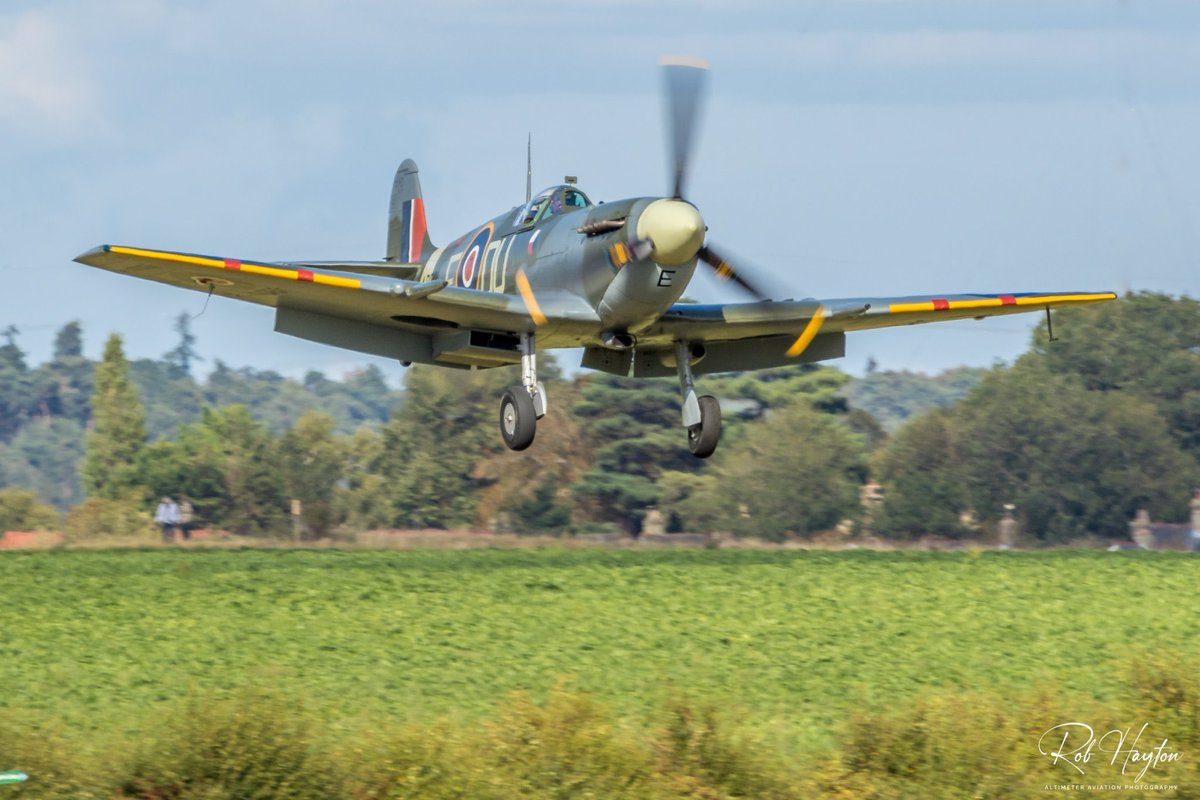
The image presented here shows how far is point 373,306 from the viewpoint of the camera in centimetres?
1986

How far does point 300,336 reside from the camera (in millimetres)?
20531

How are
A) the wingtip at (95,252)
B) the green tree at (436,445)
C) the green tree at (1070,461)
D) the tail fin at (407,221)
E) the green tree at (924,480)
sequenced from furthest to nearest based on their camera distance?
the green tree at (436,445) < the green tree at (924,480) < the green tree at (1070,461) < the tail fin at (407,221) < the wingtip at (95,252)

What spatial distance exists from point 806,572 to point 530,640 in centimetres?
650

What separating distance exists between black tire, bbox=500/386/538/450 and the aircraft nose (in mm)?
3112

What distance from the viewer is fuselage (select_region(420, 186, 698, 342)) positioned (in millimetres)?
18719

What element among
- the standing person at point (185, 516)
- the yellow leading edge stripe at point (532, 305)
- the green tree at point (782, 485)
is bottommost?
the standing person at point (185, 516)

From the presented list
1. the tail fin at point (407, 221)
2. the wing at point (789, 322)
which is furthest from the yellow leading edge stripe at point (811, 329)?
the tail fin at point (407, 221)

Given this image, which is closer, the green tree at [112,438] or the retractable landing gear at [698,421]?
the retractable landing gear at [698,421]

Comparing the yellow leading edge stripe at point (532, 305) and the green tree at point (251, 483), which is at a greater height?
the yellow leading edge stripe at point (532, 305)

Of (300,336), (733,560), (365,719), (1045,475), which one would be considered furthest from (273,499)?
(365,719)

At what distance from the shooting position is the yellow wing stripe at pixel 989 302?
21781 mm

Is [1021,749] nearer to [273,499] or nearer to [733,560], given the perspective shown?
[733,560]

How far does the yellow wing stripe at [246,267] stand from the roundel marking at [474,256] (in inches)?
128

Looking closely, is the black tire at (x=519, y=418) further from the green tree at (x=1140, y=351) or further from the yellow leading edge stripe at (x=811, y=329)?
the green tree at (x=1140, y=351)
